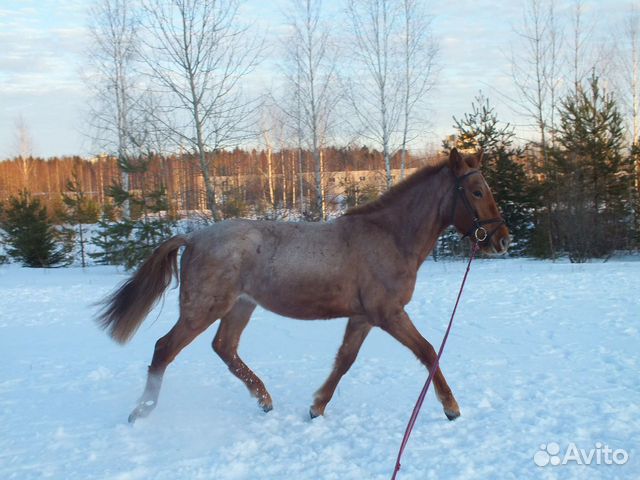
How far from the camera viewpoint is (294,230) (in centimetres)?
475

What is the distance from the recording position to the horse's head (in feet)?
15.0

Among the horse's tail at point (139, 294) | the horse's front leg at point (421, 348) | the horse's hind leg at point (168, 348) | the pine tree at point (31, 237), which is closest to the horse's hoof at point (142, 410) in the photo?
the horse's hind leg at point (168, 348)

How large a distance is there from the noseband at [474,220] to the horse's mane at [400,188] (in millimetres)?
241

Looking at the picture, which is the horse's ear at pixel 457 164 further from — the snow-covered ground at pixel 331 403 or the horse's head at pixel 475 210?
the snow-covered ground at pixel 331 403

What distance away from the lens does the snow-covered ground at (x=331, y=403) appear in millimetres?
3572

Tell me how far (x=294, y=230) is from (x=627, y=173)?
63.6 feet

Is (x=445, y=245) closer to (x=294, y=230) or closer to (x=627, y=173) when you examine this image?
(x=627, y=173)

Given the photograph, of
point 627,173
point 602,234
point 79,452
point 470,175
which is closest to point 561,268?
point 602,234

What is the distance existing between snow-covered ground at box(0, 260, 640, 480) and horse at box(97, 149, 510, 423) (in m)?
0.35

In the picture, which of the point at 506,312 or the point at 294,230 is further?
the point at 506,312

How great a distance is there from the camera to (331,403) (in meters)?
4.81

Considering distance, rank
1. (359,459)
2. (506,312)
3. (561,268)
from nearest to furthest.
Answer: (359,459)
(506,312)
(561,268)

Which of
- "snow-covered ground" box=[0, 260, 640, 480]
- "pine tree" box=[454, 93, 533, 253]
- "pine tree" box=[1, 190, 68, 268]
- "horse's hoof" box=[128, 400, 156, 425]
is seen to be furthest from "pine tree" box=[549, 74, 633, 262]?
"pine tree" box=[1, 190, 68, 268]

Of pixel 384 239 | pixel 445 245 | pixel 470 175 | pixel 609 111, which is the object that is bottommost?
pixel 445 245
